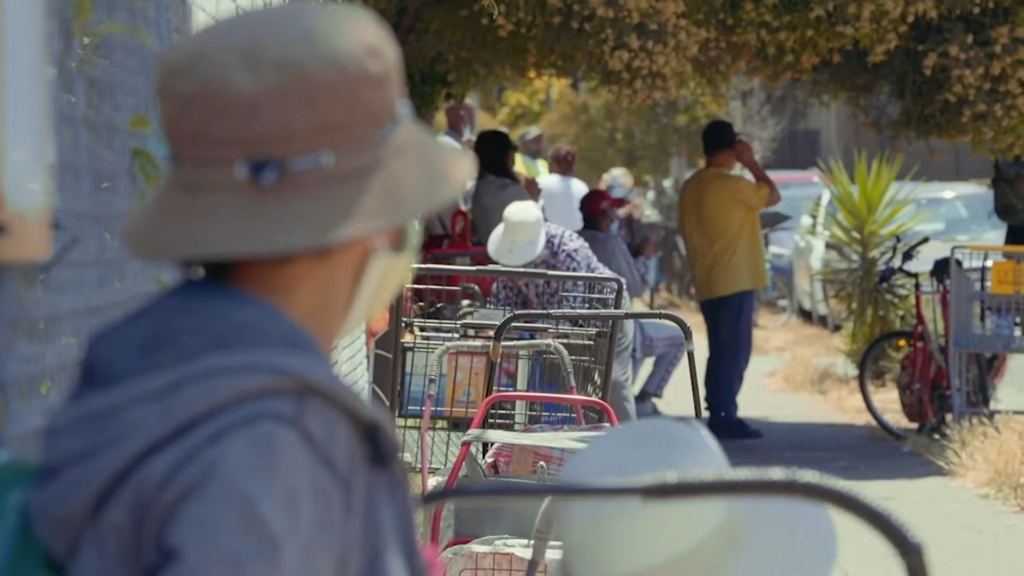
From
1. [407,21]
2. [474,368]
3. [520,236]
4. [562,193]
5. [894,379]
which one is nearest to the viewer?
[474,368]

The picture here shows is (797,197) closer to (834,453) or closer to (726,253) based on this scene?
(726,253)

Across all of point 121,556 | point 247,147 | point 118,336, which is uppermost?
point 247,147

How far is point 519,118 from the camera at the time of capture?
3034 cm

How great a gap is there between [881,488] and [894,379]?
8.06 ft

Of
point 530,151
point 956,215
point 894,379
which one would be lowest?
point 894,379

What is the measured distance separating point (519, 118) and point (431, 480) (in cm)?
2556

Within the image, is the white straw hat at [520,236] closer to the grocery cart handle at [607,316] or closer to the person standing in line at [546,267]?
the person standing in line at [546,267]

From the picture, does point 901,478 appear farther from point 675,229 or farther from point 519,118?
point 519,118

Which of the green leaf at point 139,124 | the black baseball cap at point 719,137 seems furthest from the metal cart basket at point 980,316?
the green leaf at point 139,124

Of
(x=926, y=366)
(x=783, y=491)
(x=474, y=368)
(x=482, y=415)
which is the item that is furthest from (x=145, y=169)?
(x=926, y=366)

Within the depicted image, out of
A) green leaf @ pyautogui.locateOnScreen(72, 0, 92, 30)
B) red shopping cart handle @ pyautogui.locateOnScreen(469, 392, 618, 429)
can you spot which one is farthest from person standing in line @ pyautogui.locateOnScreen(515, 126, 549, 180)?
green leaf @ pyautogui.locateOnScreen(72, 0, 92, 30)

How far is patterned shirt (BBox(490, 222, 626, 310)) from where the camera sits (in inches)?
274

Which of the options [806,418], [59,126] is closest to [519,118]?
[806,418]

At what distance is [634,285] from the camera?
9.38 meters
